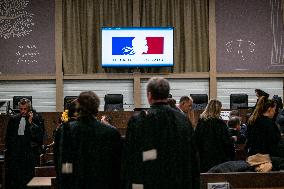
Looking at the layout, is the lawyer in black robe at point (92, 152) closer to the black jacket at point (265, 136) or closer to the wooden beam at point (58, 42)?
the black jacket at point (265, 136)

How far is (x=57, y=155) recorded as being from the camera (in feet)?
10.9

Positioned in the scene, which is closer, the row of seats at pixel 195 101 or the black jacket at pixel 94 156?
the black jacket at pixel 94 156

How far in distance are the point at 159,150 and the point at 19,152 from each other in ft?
12.7

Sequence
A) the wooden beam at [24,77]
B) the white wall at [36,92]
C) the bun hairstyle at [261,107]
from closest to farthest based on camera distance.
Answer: the bun hairstyle at [261,107]
the wooden beam at [24,77]
the white wall at [36,92]

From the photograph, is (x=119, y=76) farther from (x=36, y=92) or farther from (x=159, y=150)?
(x=159, y=150)

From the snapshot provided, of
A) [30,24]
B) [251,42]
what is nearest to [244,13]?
[251,42]

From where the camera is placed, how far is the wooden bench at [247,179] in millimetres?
3504

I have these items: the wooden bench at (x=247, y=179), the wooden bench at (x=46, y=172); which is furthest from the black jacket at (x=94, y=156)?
the wooden bench at (x=46, y=172)

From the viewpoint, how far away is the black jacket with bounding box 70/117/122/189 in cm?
309

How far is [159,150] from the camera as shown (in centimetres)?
291

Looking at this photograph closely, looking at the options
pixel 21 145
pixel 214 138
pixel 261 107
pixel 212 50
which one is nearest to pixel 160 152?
pixel 261 107

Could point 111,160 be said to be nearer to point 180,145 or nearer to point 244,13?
point 180,145

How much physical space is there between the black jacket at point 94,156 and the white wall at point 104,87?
7372mm

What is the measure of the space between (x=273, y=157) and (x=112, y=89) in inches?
272
